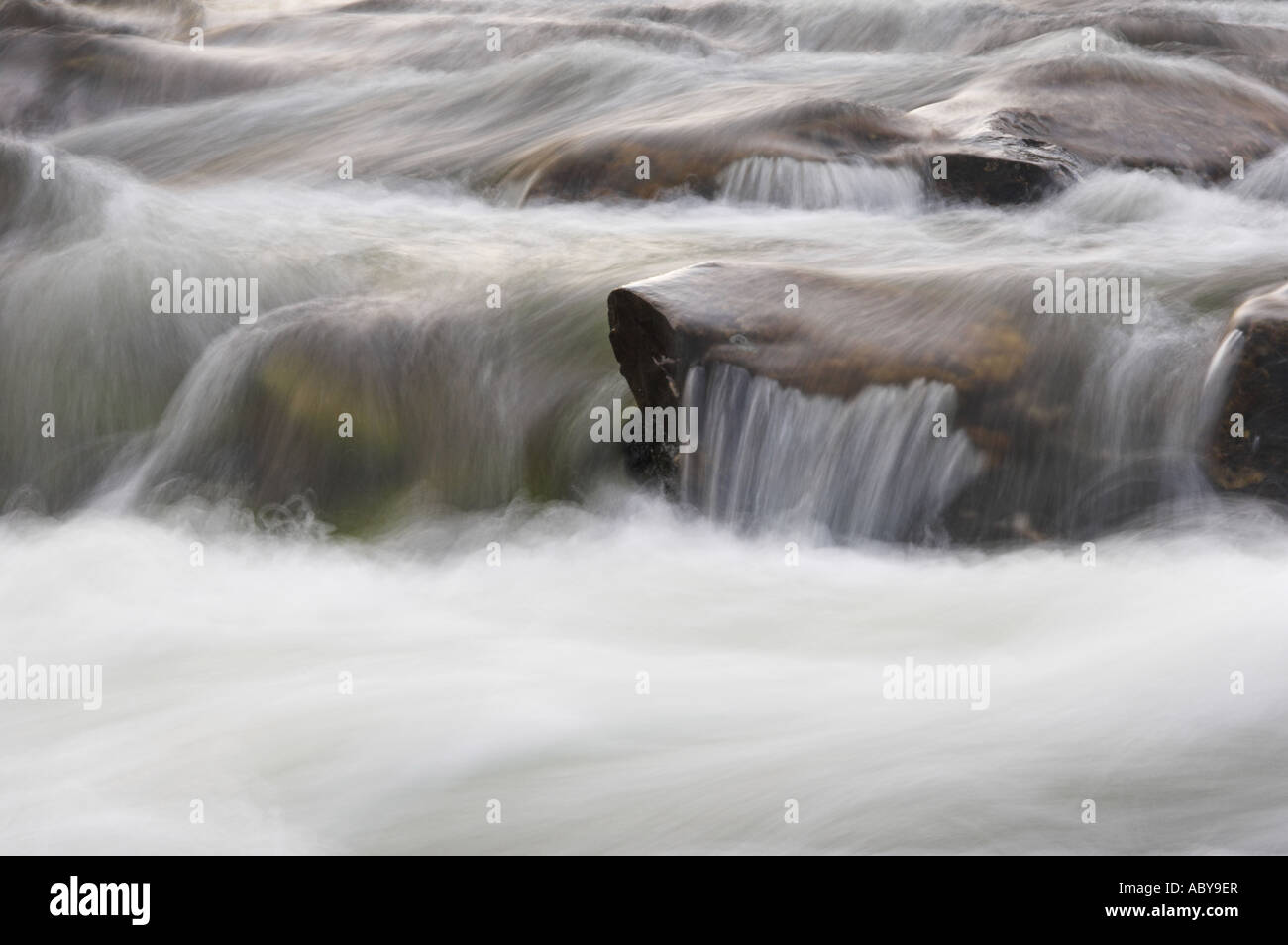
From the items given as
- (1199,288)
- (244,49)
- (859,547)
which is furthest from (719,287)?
(244,49)

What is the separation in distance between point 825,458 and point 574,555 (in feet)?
2.67

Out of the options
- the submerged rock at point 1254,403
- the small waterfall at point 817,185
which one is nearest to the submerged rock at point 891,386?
the submerged rock at point 1254,403

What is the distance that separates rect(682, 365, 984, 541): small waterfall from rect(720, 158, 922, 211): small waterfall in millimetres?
2111

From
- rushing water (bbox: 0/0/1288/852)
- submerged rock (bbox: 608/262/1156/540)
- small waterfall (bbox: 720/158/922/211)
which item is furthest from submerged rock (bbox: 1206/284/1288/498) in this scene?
small waterfall (bbox: 720/158/922/211)

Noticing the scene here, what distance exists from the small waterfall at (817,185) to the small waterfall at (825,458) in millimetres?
2111

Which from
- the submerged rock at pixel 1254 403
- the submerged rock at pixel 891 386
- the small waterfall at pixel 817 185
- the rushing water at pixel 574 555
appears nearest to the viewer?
the rushing water at pixel 574 555

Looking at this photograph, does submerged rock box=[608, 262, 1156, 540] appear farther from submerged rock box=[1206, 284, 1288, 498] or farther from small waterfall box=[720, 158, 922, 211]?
small waterfall box=[720, 158, 922, 211]

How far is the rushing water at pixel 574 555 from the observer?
11.0 ft

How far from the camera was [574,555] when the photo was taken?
462 cm

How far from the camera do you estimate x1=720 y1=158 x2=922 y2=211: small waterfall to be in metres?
6.41

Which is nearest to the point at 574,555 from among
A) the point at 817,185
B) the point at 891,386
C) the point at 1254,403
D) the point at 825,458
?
the point at 825,458

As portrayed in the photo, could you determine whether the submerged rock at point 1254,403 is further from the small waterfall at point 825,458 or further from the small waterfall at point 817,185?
the small waterfall at point 817,185

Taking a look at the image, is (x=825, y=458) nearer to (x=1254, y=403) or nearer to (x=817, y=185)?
(x=1254, y=403)

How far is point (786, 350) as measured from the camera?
4.55 metres
